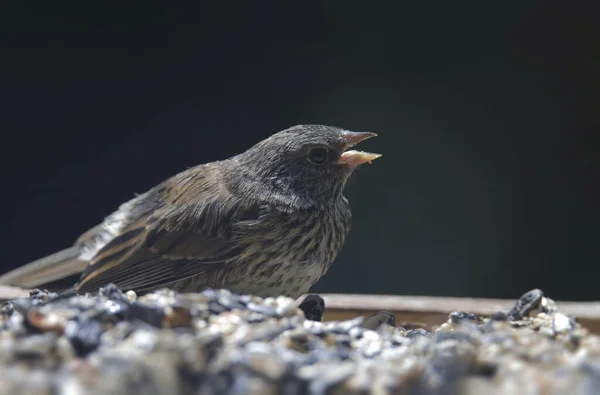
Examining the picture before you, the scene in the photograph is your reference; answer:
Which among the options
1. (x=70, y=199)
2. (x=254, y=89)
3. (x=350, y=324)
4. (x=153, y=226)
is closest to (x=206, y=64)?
(x=254, y=89)

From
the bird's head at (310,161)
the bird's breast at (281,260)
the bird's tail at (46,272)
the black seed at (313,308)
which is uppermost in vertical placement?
the bird's head at (310,161)

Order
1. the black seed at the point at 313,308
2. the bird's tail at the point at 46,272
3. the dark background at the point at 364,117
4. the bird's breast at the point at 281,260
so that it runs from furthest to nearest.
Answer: the dark background at the point at 364,117 < the bird's tail at the point at 46,272 < the bird's breast at the point at 281,260 < the black seed at the point at 313,308

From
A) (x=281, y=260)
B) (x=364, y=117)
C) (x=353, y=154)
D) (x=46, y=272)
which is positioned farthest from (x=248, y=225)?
(x=364, y=117)

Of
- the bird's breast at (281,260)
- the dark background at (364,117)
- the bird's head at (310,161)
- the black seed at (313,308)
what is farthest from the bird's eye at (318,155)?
the dark background at (364,117)

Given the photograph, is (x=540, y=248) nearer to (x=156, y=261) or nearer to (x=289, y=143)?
(x=289, y=143)

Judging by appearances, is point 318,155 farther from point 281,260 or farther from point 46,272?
point 46,272

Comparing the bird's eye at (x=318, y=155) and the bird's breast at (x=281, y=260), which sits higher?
the bird's eye at (x=318, y=155)

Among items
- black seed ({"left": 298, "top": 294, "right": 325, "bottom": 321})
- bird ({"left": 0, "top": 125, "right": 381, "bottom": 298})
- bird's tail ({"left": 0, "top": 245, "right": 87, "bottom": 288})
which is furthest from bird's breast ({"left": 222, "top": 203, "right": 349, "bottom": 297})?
bird's tail ({"left": 0, "top": 245, "right": 87, "bottom": 288})

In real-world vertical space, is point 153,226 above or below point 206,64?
below

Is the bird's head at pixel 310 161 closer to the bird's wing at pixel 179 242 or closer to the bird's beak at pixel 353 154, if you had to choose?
the bird's beak at pixel 353 154
